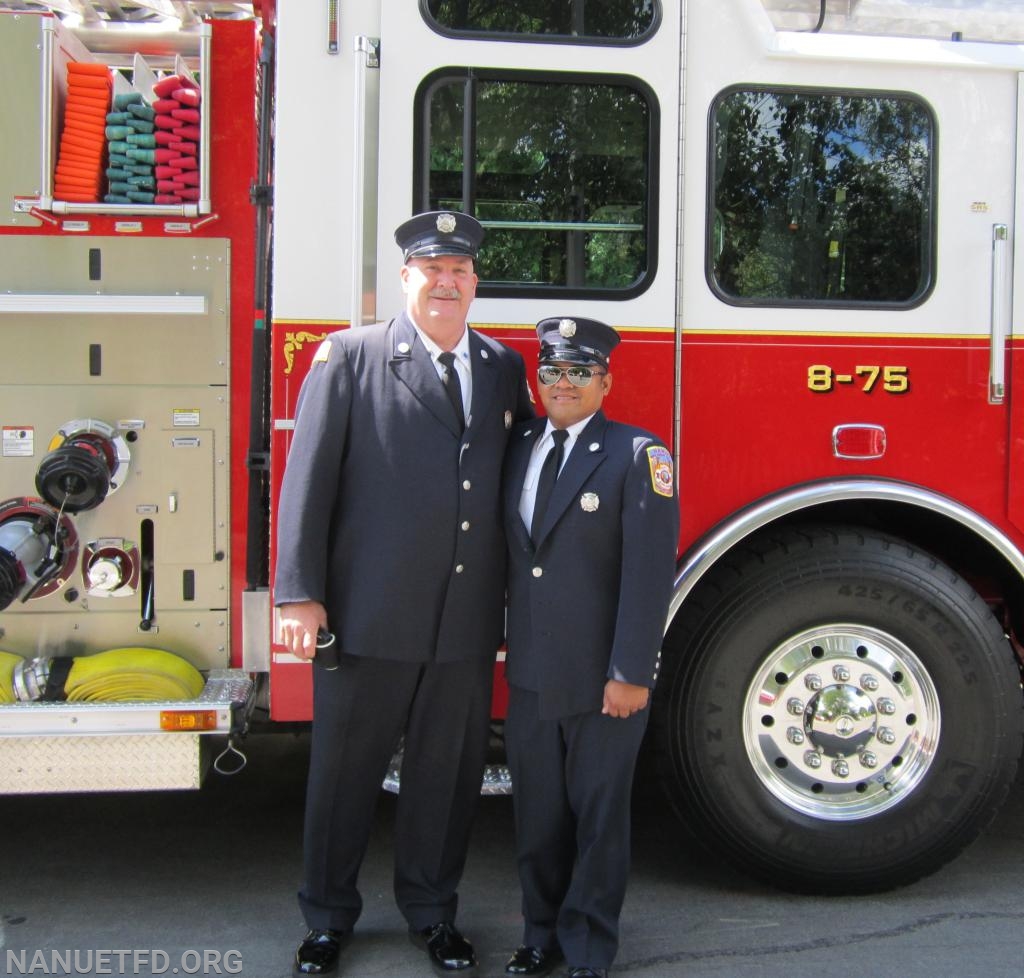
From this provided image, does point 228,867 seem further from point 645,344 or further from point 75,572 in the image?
point 645,344

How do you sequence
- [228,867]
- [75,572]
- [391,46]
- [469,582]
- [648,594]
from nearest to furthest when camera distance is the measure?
[648,594] → [469,582] → [391,46] → [75,572] → [228,867]

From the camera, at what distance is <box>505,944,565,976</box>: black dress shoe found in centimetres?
301

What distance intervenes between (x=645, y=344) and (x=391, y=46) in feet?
3.77

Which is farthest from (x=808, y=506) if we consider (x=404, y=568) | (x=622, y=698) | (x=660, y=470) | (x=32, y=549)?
(x=32, y=549)

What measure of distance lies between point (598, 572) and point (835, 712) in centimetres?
109

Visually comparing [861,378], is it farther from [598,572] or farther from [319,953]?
[319,953]

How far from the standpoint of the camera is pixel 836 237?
139 inches

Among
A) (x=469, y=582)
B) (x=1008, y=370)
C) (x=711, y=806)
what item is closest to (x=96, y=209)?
(x=469, y=582)

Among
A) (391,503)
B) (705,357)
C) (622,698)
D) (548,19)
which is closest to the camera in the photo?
(622,698)

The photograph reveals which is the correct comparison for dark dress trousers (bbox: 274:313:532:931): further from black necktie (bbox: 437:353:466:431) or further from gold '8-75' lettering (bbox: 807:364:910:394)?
gold '8-75' lettering (bbox: 807:364:910:394)

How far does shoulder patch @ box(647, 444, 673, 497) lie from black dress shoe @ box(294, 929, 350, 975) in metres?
1.52

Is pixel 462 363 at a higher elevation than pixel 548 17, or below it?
below

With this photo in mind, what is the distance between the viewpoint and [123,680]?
3.42 m
